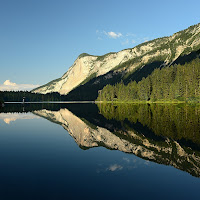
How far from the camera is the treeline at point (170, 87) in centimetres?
11738

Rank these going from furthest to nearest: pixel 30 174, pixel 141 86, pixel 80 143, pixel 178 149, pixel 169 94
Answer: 1. pixel 141 86
2. pixel 169 94
3. pixel 80 143
4. pixel 178 149
5. pixel 30 174

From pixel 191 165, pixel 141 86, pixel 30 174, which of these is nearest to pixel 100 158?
pixel 30 174

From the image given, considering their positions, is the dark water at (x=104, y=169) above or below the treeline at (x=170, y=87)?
below

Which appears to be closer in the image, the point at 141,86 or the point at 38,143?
the point at 38,143

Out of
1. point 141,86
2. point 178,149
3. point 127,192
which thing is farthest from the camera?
point 141,86

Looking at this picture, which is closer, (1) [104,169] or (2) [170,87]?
(1) [104,169]

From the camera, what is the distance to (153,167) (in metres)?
14.7

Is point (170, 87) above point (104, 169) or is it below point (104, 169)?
above

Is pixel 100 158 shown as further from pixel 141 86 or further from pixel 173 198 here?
pixel 141 86

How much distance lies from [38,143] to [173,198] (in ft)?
60.6

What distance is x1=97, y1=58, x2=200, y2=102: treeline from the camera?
4621 inches

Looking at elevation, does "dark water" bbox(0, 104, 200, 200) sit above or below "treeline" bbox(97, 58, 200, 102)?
below

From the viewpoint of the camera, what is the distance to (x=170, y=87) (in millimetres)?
129750

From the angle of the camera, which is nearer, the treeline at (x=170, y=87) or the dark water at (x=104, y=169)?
the dark water at (x=104, y=169)
